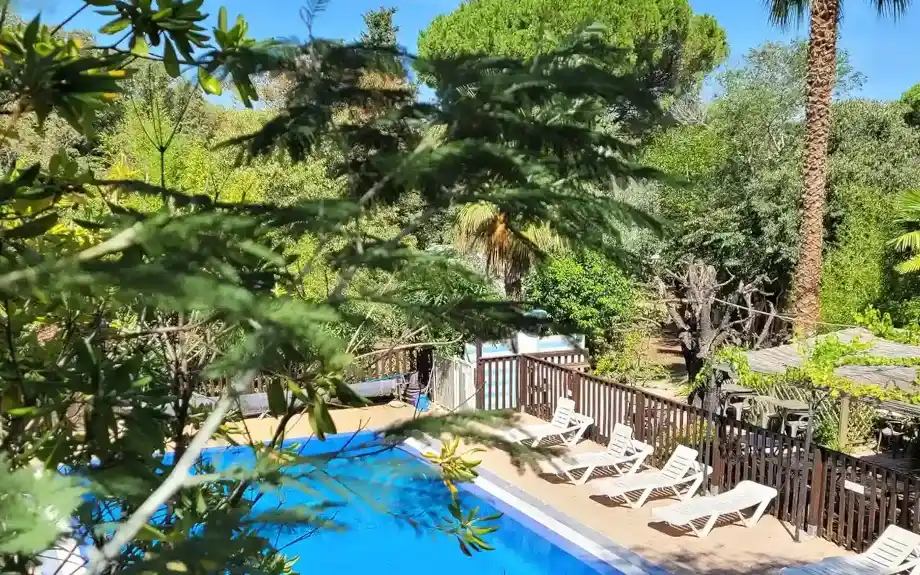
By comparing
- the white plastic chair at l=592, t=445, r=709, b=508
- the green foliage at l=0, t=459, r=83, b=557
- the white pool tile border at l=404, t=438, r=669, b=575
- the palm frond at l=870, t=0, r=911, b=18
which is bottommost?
the white pool tile border at l=404, t=438, r=669, b=575

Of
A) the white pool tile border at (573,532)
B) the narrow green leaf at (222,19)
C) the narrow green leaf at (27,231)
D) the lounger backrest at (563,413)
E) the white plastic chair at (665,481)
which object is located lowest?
the white pool tile border at (573,532)

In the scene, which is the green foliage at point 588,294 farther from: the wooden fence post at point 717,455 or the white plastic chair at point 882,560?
the white plastic chair at point 882,560

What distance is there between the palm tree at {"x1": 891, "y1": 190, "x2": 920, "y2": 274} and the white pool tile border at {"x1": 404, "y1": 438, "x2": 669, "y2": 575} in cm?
760

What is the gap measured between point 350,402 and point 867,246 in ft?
52.6

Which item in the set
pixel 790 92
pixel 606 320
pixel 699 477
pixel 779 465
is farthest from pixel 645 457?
pixel 790 92

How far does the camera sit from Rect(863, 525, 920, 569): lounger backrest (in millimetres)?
6793

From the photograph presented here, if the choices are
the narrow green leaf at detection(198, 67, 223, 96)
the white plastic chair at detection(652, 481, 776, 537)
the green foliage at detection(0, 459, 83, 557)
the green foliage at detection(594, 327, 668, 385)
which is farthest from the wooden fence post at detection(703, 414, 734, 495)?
the green foliage at detection(0, 459, 83, 557)

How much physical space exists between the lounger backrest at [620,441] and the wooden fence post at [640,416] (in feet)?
0.73

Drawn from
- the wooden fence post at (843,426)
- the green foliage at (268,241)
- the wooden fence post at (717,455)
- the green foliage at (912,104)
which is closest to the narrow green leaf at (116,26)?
the green foliage at (268,241)

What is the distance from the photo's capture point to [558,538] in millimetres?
8273

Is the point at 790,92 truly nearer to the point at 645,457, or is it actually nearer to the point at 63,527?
the point at 645,457

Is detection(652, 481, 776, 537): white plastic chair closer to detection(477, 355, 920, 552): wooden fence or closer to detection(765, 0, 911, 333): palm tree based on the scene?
detection(477, 355, 920, 552): wooden fence

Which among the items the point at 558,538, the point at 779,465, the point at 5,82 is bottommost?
the point at 558,538

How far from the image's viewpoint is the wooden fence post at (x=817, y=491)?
8008 millimetres
